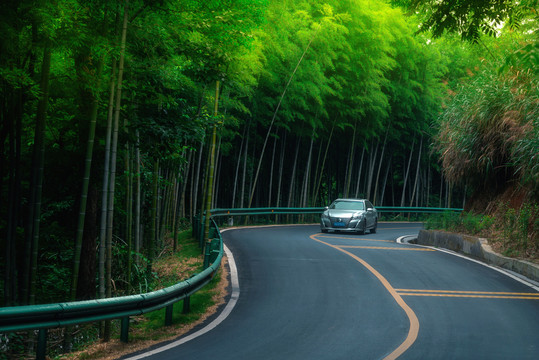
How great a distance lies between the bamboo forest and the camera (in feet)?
26.0

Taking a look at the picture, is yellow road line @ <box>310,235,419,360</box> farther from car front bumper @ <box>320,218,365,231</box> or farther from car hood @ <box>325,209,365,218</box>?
car hood @ <box>325,209,365,218</box>

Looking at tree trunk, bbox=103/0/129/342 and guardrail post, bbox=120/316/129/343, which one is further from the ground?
tree trunk, bbox=103/0/129/342

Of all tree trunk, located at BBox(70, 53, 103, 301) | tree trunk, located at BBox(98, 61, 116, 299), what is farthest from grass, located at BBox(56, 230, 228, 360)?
tree trunk, located at BBox(70, 53, 103, 301)

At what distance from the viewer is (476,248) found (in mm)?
15328

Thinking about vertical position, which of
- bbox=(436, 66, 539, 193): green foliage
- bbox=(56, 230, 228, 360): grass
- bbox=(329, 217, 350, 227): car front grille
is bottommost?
bbox=(56, 230, 228, 360): grass

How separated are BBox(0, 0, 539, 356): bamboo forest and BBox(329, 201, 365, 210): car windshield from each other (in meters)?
3.44

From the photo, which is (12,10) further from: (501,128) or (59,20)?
(501,128)

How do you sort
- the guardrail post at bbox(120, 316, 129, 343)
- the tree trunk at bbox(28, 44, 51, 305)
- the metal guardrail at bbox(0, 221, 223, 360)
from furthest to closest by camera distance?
the tree trunk at bbox(28, 44, 51, 305) → the guardrail post at bbox(120, 316, 129, 343) → the metal guardrail at bbox(0, 221, 223, 360)

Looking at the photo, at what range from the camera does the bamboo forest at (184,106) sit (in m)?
7.93

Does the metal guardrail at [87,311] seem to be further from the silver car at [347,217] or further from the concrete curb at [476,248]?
the silver car at [347,217]

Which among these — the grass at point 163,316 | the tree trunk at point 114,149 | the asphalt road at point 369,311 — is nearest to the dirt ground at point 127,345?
the grass at point 163,316

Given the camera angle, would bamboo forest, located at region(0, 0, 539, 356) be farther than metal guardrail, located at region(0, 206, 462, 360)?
Yes

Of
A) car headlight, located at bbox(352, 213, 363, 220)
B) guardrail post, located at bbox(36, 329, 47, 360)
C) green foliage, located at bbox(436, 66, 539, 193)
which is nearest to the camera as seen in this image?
guardrail post, located at bbox(36, 329, 47, 360)

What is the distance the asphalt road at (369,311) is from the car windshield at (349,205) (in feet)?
24.4
